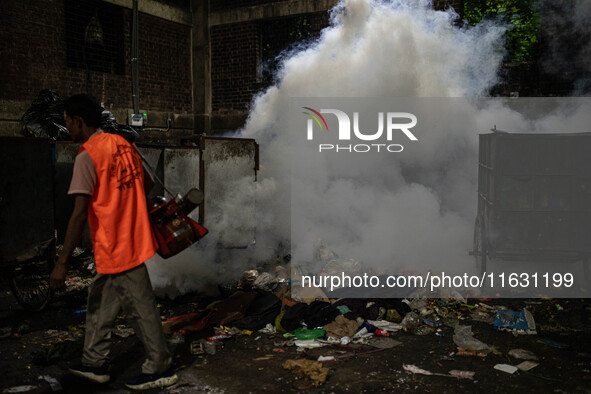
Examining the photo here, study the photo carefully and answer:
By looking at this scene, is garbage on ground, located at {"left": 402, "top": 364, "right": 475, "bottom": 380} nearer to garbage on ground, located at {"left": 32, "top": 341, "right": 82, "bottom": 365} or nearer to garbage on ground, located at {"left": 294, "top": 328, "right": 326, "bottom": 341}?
garbage on ground, located at {"left": 294, "top": 328, "right": 326, "bottom": 341}

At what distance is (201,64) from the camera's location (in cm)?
1349

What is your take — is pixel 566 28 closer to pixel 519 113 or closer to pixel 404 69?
pixel 519 113

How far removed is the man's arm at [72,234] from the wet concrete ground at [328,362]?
84 cm

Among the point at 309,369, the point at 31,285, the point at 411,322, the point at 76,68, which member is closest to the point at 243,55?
the point at 76,68

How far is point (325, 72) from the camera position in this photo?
9539mm

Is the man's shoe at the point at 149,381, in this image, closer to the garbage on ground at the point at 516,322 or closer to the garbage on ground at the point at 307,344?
the garbage on ground at the point at 307,344

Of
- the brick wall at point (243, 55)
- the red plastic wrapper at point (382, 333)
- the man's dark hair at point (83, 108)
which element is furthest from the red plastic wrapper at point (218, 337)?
the brick wall at point (243, 55)

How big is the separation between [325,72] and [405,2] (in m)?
2.48

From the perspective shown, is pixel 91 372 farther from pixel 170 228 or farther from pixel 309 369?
pixel 309 369

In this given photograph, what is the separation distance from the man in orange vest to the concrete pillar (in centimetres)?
1024

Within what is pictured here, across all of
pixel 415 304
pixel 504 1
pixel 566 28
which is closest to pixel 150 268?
pixel 415 304

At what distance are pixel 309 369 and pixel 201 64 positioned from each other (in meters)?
11.2

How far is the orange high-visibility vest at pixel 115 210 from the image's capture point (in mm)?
3201

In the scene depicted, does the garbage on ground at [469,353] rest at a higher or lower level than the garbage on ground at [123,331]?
lower
